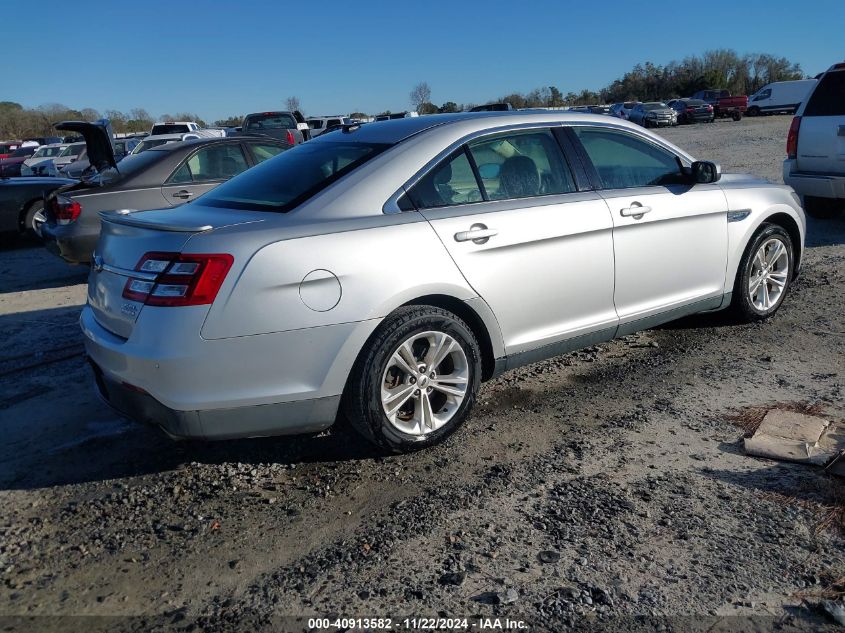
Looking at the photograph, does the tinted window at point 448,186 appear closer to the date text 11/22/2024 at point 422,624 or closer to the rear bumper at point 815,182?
the date text 11/22/2024 at point 422,624

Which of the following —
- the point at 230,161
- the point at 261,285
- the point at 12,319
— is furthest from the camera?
the point at 230,161

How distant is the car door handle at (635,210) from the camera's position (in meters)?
4.55

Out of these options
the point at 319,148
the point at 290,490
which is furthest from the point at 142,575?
the point at 319,148

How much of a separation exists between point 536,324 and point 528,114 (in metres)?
1.30

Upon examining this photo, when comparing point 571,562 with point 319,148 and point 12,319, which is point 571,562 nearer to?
point 319,148

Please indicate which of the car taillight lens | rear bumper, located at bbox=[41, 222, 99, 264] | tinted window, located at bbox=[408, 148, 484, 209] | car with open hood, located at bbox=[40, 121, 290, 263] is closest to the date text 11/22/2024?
the car taillight lens

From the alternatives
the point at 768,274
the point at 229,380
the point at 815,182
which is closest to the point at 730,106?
the point at 815,182

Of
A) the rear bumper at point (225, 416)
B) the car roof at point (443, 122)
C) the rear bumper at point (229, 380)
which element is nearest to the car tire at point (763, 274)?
the car roof at point (443, 122)

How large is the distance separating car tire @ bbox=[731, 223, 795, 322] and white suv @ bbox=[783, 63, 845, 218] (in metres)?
3.54

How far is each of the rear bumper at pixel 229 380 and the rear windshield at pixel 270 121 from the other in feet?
71.3

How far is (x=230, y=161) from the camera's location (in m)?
8.58

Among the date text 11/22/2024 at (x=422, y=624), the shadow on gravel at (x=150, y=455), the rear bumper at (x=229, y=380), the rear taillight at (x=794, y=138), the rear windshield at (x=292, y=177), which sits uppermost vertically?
the rear windshield at (x=292, y=177)

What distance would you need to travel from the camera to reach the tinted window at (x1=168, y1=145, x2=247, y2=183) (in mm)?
8188

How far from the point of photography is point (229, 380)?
326cm
